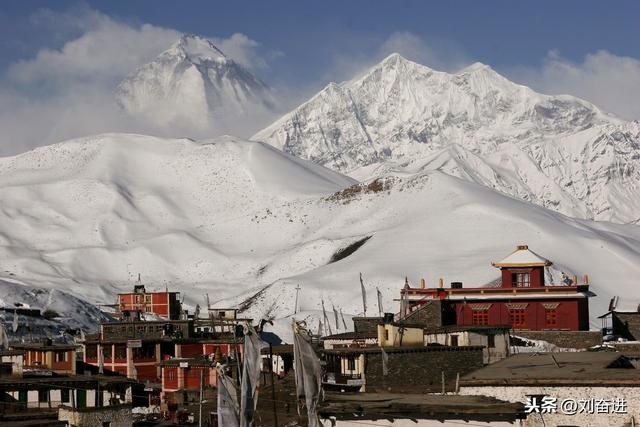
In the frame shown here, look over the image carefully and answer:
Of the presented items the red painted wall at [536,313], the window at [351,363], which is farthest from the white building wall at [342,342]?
the red painted wall at [536,313]

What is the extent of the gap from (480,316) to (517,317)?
2.17 meters

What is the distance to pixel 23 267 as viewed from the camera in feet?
645

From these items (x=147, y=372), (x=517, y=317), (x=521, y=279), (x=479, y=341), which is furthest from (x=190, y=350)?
(x=479, y=341)

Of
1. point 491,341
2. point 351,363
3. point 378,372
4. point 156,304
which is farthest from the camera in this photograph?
point 156,304

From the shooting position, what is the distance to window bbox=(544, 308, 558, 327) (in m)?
79.6

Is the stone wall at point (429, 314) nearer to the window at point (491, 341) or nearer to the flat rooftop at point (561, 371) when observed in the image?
the window at point (491, 341)

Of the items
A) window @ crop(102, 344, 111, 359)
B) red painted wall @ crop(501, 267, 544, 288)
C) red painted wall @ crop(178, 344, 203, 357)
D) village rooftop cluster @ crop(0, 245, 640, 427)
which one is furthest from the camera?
red painted wall @ crop(501, 267, 544, 288)

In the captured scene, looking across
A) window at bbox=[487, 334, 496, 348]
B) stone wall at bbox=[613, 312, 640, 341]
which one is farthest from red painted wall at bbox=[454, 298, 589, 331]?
window at bbox=[487, 334, 496, 348]

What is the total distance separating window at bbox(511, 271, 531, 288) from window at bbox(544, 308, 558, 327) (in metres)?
3.27

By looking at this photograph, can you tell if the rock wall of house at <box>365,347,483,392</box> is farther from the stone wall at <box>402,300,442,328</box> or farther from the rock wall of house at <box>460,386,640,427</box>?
the stone wall at <box>402,300,442,328</box>

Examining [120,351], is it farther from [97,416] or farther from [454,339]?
[97,416]

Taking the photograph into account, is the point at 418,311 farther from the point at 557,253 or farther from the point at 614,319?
the point at 557,253

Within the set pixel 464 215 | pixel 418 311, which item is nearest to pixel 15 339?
pixel 418 311

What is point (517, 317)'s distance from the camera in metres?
79.6
